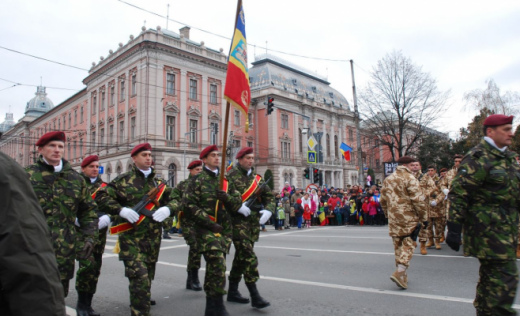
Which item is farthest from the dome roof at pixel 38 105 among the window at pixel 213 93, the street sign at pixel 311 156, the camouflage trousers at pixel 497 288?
the camouflage trousers at pixel 497 288

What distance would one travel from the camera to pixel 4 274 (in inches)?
58.9

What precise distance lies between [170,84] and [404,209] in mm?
34618

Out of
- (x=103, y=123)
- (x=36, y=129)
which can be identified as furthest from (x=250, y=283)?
(x=36, y=129)

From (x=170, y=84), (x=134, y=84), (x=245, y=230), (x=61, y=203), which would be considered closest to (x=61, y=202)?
(x=61, y=203)

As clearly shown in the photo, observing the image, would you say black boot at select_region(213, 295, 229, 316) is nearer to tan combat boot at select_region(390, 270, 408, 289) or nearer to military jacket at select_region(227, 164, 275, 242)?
military jacket at select_region(227, 164, 275, 242)

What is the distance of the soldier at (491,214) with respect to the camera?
3.62 meters

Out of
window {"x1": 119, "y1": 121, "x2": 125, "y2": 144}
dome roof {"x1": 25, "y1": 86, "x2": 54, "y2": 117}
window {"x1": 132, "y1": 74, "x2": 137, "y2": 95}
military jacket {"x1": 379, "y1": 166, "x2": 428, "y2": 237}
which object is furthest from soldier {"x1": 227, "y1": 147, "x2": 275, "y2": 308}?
dome roof {"x1": 25, "y1": 86, "x2": 54, "y2": 117}

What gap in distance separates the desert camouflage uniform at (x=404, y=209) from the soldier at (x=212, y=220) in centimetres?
286

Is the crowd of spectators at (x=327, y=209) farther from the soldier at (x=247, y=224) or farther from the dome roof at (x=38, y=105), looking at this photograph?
the dome roof at (x=38, y=105)

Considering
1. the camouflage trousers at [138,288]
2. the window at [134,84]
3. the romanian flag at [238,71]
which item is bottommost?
the camouflage trousers at [138,288]

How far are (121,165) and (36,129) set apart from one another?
3882 cm

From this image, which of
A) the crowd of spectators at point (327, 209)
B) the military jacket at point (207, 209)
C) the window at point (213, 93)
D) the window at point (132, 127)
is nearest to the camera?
the military jacket at point (207, 209)

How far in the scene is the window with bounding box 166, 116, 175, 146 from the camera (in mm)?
37969

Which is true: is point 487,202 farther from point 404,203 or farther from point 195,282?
point 195,282
